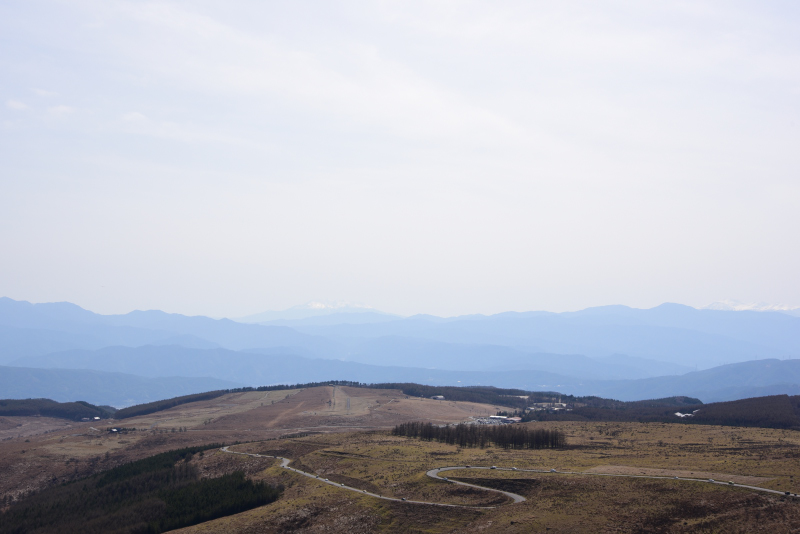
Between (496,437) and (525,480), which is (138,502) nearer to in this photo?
(525,480)

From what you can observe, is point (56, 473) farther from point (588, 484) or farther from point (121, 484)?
point (588, 484)

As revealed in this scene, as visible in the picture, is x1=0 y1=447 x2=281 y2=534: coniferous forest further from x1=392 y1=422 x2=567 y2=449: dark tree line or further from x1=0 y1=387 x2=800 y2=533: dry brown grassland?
x1=392 y1=422 x2=567 y2=449: dark tree line

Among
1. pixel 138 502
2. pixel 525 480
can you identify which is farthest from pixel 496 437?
pixel 138 502

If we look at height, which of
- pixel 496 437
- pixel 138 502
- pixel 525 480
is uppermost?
pixel 525 480

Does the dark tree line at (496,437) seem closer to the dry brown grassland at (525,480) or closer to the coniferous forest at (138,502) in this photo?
the dry brown grassland at (525,480)

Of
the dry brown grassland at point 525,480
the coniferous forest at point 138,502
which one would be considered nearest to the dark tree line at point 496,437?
the dry brown grassland at point 525,480

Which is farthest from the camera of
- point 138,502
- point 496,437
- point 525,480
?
point 496,437

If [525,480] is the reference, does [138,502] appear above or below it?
below

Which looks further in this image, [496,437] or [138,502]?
[496,437]
